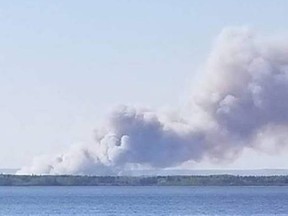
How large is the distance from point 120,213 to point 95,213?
3013 millimetres

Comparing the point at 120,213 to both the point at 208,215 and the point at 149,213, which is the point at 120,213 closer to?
the point at 149,213

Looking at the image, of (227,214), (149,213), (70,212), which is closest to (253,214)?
(227,214)

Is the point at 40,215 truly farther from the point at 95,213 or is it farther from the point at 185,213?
the point at 185,213

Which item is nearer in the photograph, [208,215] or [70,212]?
[208,215]

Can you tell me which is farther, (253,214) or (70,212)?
(70,212)

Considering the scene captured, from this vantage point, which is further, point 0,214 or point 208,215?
point 0,214

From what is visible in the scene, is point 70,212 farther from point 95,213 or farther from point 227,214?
point 227,214

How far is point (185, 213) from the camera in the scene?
142m

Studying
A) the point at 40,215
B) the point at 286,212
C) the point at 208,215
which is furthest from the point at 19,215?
the point at 286,212

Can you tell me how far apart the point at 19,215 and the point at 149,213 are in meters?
15.5

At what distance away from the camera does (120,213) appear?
479 feet

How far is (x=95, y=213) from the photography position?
146 metres

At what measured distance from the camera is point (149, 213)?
14538cm

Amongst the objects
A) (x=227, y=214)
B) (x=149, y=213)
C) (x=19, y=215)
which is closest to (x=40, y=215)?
(x=19, y=215)
